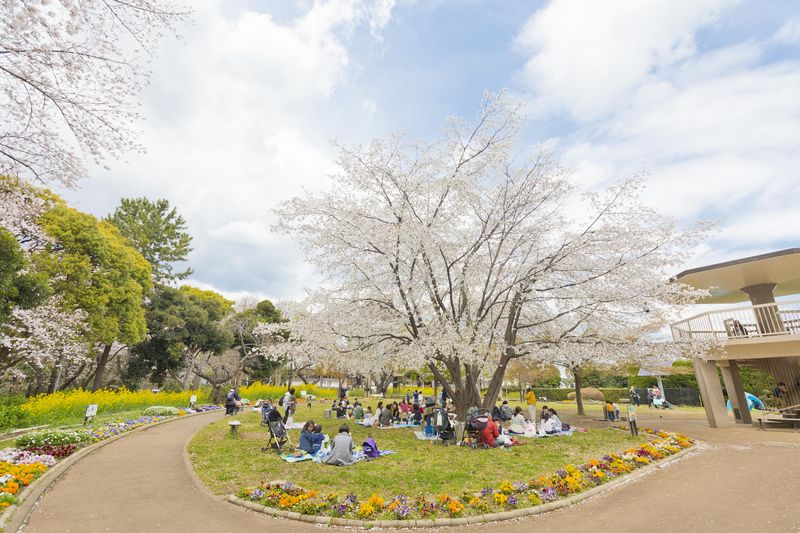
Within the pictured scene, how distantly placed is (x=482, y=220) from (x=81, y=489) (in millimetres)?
13086

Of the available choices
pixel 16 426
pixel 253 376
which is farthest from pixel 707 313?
pixel 253 376

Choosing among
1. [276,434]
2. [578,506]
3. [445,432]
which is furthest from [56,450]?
[578,506]

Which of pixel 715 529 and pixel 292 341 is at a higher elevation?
pixel 292 341

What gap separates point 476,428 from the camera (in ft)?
37.9

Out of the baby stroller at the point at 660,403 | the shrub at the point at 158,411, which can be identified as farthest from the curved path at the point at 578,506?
the baby stroller at the point at 660,403

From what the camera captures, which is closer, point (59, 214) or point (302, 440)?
point (302, 440)

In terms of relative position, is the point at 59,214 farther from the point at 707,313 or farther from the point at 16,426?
the point at 707,313

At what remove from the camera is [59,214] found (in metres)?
19.1

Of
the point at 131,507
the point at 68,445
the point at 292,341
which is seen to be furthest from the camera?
the point at 292,341

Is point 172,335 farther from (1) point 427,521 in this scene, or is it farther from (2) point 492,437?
(1) point 427,521

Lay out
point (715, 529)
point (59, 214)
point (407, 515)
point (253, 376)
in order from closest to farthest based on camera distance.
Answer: point (715, 529) < point (407, 515) < point (59, 214) < point (253, 376)

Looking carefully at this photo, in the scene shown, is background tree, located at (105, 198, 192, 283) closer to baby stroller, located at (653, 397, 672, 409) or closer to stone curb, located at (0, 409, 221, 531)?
stone curb, located at (0, 409, 221, 531)

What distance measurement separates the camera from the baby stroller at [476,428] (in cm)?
1148

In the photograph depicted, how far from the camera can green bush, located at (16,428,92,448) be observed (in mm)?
9984
